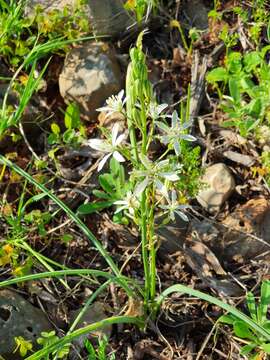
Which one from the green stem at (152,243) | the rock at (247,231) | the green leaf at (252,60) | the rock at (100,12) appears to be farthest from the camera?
the rock at (100,12)

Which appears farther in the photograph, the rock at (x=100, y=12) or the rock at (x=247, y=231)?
the rock at (x=100, y=12)

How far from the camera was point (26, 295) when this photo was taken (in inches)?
98.9

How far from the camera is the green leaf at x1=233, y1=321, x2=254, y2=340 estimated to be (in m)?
2.14

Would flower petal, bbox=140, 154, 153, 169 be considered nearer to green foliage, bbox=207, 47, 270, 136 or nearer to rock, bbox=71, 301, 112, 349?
rock, bbox=71, 301, 112, 349

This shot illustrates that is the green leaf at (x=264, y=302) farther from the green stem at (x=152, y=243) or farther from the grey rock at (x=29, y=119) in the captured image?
the grey rock at (x=29, y=119)

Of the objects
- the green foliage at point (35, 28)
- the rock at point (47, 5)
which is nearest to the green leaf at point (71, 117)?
the green foliage at point (35, 28)

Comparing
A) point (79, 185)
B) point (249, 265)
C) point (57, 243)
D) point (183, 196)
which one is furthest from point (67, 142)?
point (249, 265)

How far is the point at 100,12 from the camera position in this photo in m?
3.17

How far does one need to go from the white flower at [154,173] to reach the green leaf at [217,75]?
118cm

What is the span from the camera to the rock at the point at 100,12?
315 cm

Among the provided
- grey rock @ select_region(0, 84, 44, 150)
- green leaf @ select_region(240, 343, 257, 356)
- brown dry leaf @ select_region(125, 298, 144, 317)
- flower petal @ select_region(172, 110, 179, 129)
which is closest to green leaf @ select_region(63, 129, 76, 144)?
grey rock @ select_region(0, 84, 44, 150)

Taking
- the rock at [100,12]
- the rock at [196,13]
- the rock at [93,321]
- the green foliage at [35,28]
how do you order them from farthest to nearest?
the rock at [196,13]
the rock at [100,12]
the green foliage at [35,28]
the rock at [93,321]

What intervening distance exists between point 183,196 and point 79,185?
0.58m

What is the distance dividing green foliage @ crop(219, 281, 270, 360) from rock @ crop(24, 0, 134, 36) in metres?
1.75
